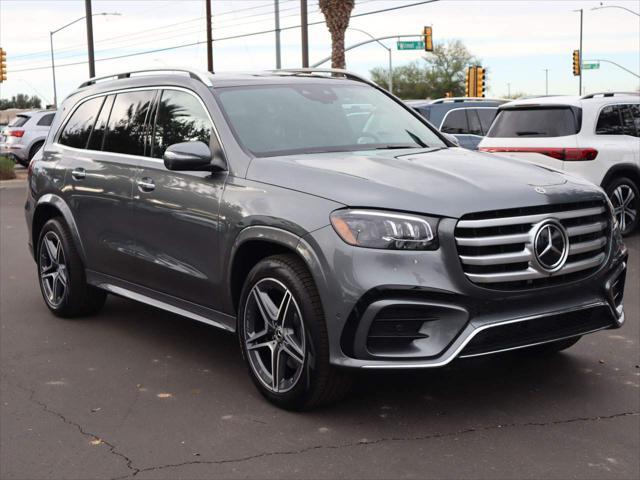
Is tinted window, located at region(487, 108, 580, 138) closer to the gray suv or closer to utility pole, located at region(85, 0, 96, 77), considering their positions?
the gray suv

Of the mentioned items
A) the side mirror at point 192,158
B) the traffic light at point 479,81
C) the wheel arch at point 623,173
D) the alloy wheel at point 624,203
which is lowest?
the alloy wheel at point 624,203

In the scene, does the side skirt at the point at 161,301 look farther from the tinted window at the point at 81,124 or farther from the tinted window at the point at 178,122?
the tinted window at the point at 81,124

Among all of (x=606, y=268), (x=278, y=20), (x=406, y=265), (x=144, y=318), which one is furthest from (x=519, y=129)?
(x=278, y=20)

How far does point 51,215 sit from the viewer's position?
750 centimetres

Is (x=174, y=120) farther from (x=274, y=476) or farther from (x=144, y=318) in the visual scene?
(x=274, y=476)

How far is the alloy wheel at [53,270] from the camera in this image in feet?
23.7

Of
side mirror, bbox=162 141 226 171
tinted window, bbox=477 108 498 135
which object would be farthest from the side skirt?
tinted window, bbox=477 108 498 135

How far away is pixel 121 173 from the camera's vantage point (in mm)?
6312

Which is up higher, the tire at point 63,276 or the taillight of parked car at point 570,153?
the taillight of parked car at point 570,153

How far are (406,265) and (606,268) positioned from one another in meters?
1.27

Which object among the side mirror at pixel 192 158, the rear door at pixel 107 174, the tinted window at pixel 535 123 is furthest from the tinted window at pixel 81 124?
the tinted window at pixel 535 123

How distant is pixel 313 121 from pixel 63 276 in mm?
2610

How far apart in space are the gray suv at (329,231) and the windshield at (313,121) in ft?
0.04

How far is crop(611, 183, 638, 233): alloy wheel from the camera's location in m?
11.7
